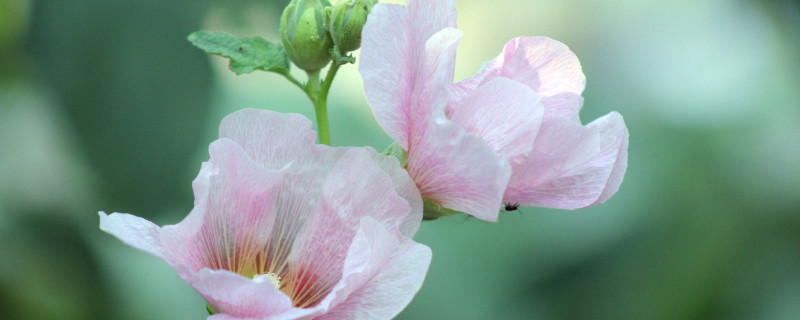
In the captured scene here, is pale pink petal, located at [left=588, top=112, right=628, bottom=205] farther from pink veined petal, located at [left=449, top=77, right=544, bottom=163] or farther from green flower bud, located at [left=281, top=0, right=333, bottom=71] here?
green flower bud, located at [left=281, top=0, right=333, bottom=71]

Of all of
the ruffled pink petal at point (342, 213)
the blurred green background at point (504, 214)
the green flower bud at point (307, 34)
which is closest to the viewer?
the ruffled pink petal at point (342, 213)

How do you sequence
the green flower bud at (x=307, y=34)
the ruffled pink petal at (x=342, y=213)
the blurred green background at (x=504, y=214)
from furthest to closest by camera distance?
the blurred green background at (x=504, y=214) < the green flower bud at (x=307, y=34) < the ruffled pink petal at (x=342, y=213)

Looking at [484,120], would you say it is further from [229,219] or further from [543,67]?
[229,219]

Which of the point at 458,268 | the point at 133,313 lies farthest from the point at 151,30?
the point at 458,268

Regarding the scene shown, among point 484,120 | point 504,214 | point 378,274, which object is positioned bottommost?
point 504,214

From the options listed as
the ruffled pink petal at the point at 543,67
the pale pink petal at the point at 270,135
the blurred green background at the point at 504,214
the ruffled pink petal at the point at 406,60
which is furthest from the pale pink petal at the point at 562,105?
the blurred green background at the point at 504,214

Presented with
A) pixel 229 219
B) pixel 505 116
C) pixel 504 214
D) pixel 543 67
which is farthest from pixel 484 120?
pixel 504 214

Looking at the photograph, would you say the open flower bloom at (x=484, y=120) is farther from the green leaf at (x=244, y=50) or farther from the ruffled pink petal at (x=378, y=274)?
the green leaf at (x=244, y=50)
